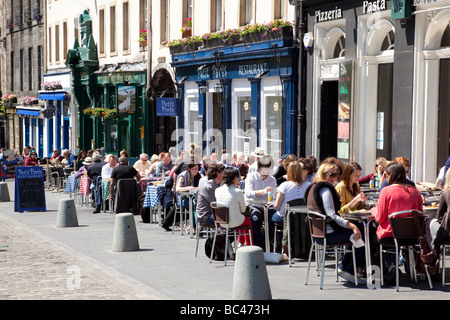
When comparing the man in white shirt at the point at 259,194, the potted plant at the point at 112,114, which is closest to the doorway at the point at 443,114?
the man in white shirt at the point at 259,194

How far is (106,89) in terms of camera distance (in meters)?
36.3

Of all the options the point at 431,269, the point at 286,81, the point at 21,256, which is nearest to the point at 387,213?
the point at 431,269

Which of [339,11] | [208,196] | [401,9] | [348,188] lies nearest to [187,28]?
[339,11]

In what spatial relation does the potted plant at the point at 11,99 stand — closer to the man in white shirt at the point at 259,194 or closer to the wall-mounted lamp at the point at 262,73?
the wall-mounted lamp at the point at 262,73

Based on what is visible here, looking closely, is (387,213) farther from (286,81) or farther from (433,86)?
(286,81)

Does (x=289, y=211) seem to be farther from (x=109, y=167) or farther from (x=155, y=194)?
(x=109, y=167)

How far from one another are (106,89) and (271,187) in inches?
948

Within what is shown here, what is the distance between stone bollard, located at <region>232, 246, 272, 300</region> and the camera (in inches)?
342

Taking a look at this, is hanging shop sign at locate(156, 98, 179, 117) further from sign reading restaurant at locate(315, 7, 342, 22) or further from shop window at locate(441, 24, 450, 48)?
shop window at locate(441, 24, 450, 48)

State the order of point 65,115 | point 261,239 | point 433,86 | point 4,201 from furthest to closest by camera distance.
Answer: point 65,115, point 4,201, point 433,86, point 261,239

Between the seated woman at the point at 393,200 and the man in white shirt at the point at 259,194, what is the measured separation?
2.99 metres

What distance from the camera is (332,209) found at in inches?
400

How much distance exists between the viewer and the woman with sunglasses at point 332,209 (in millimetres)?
10156

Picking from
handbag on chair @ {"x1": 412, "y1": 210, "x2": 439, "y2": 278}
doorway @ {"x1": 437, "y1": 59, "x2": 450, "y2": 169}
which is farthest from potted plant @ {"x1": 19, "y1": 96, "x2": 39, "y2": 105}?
handbag on chair @ {"x1": 412, "y1": 210, "x2": 439, "y2": 278}
